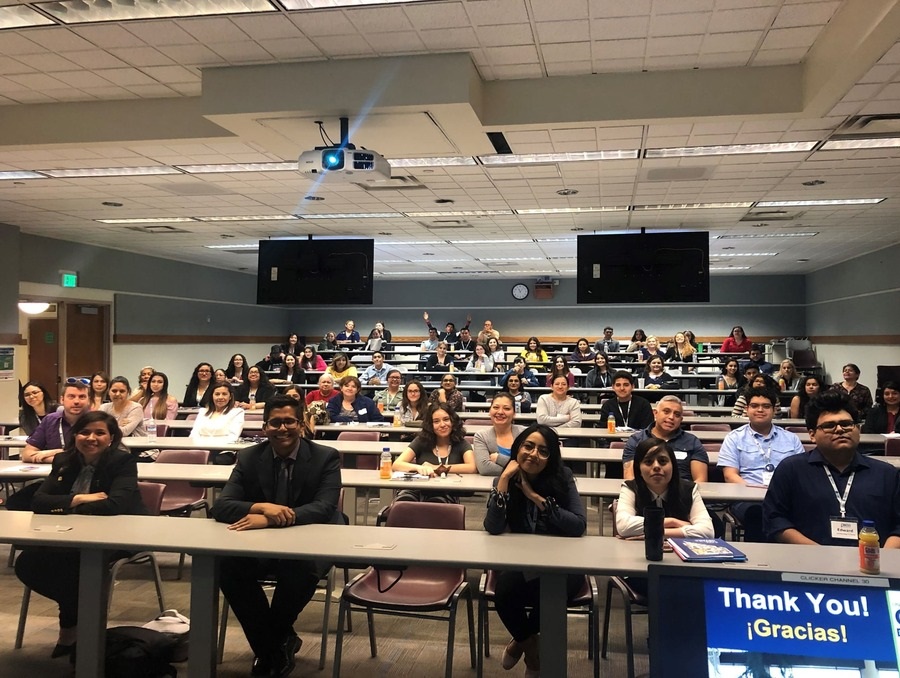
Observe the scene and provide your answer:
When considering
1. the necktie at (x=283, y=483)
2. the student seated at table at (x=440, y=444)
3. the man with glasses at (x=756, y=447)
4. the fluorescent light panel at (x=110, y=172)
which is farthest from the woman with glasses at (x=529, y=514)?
the fluorescent light panel at (x=110, y=172)

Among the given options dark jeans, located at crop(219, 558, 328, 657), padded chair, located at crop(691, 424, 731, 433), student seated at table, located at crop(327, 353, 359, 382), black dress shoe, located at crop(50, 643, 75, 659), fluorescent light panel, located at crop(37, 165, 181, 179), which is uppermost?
fluorescent light panel, located at crop(37, 165, 181, 179)

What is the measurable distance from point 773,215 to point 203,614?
858cm

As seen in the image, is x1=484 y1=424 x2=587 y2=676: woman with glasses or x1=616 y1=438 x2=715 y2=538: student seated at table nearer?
x1=484 y1=424 x2=587 y2=676: woman with glasses

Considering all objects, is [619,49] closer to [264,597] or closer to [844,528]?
[844,528]

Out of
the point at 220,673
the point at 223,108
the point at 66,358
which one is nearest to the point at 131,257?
the point at 66,358

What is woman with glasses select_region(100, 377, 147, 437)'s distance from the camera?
625 centimetres

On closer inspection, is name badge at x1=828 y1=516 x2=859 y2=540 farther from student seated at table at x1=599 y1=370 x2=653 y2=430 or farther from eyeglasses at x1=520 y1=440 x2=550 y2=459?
student seated at table at x1=599 y1=370 x2=653 y2=430

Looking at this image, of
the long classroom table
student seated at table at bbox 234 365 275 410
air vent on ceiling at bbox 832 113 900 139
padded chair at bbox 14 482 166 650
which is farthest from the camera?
student seated at table at bbox 234 365 275 410

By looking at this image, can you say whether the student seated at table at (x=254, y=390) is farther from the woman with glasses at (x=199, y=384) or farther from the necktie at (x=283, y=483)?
the necktie at (x=283, y=483)

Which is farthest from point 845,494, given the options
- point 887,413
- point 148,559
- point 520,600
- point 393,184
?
point 393,184

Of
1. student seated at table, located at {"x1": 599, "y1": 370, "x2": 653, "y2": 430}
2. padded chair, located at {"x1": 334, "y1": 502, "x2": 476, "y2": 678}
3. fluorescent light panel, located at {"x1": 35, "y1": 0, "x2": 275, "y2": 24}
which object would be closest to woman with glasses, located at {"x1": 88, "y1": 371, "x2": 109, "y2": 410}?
fluorescent light panel, located at {"x1": 35, "y1": 0, "x2": 275, "y2": 24}

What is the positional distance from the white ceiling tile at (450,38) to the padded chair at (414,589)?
2.74m

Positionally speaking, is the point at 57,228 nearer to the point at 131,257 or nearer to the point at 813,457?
the point at 131,257

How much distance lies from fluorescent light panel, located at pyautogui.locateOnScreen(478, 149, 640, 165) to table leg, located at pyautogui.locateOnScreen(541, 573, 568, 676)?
4.36m
